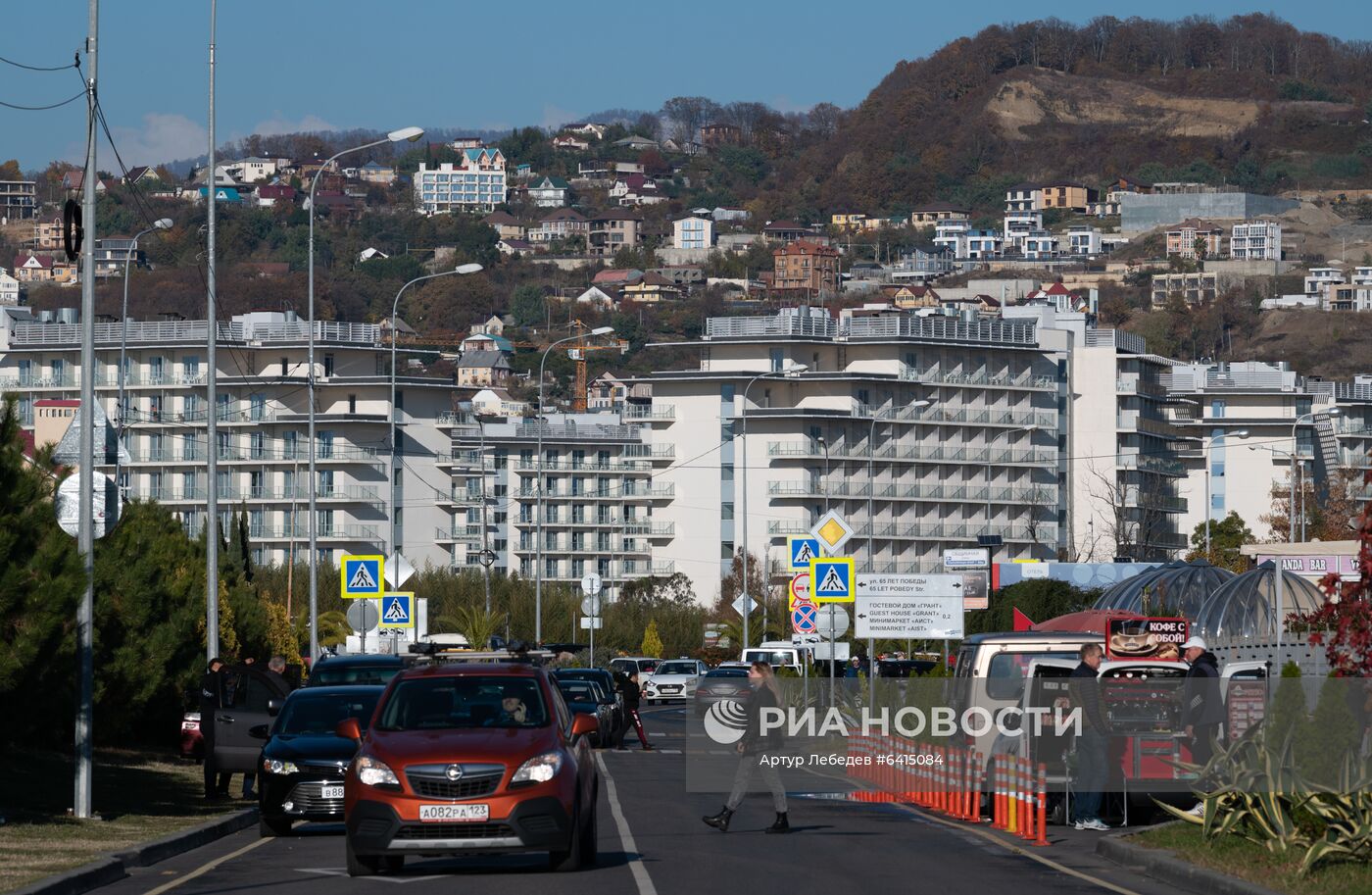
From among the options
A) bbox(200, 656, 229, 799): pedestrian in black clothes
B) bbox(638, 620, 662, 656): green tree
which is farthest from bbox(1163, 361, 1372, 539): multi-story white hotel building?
bbox(200, 656, 229, 799): pedestrian in black clothes

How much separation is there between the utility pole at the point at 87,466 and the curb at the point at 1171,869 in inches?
399

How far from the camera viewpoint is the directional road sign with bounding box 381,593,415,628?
1604 inches

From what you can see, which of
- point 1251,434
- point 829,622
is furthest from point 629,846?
point 1251,434

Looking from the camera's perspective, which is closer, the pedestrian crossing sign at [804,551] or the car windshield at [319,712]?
the car windshield at [319,712]

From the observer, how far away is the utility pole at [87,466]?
73.3 ft

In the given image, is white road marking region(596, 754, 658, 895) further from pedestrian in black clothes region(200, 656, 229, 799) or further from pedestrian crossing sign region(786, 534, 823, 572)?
pedestrian crossing sign region(786, 534, 823, 572)

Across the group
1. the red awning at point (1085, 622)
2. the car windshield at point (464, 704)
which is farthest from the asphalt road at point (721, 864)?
the red awning at point (1085, 622)

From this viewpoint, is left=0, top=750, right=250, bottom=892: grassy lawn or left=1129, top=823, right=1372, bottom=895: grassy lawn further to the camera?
left=0, top=750, right=250, bottom=892: grassy lawn

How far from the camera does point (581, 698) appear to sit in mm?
42125

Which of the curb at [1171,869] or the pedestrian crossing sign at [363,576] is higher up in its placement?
the pedestrian crossing sign at [363,576]

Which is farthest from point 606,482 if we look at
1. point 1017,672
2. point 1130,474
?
point 1017,672

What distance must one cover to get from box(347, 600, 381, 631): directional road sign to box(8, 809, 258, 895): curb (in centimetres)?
1325

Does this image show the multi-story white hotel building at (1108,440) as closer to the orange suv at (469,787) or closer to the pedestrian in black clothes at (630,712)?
the pedestrian in black clothes at (630,712)

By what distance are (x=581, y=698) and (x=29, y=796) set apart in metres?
18.9
